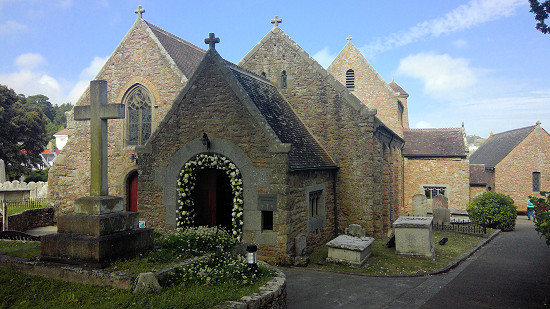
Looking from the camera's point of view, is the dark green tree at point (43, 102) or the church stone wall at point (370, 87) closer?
the church stone wall at point (370, 87)

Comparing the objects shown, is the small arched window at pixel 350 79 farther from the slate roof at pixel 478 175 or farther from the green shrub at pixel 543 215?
the green shrub at pixel 543 215

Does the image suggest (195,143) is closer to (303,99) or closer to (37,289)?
(303,99)

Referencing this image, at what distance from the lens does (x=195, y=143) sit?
12.8 metres

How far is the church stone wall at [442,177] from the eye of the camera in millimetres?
27578

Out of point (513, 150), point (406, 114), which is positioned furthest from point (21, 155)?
point (513, 150)

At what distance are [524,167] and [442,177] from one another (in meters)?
10.1

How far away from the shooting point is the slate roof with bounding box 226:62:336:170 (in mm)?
12828

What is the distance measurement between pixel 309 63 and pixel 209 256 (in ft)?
36.3

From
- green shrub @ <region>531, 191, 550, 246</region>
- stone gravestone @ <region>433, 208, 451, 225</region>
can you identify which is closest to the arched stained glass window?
stone gravestone @ <region>433, 208, 451, 225</region>

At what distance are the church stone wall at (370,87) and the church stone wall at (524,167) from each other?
1140 centimetres

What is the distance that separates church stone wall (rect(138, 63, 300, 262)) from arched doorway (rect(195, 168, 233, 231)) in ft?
3.12

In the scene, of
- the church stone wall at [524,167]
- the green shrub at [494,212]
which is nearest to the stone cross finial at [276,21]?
the green shrub at [494,212]

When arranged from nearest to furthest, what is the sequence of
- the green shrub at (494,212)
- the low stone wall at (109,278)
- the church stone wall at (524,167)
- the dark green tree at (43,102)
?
the low stone wall at (109,278) < the green shrub at (494,212) < the church stone wall at (524,167) < the dark green tree at (43,102)

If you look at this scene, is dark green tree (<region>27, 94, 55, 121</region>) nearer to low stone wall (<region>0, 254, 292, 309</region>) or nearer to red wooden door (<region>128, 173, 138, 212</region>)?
red wooden door (<region>128, 173, 138, 212</region>)
